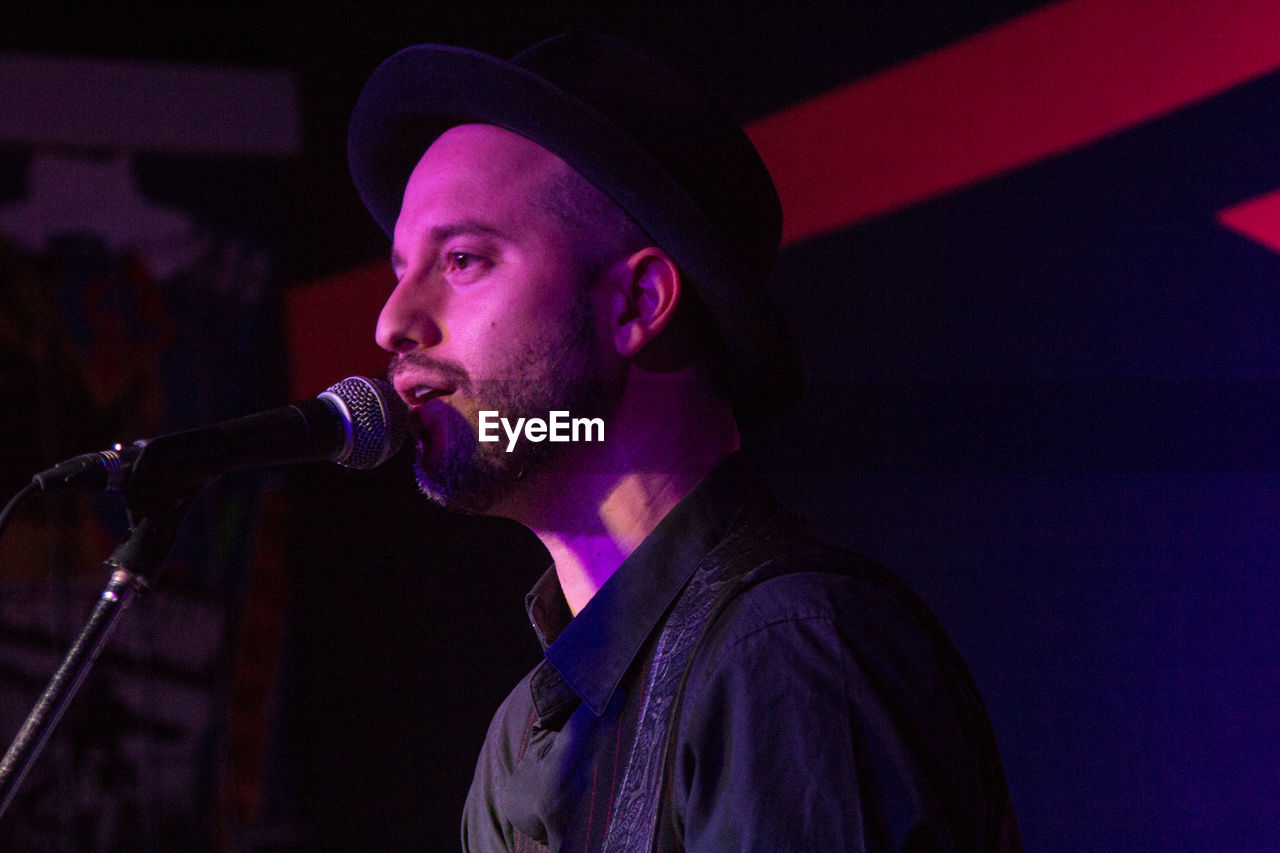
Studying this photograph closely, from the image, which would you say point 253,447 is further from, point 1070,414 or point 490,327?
point 1070,414

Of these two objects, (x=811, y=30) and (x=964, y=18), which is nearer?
(x=964, y=18)

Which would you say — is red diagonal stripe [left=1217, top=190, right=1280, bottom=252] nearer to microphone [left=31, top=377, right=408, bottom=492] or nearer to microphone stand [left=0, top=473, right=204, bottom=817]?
microphone [left=31, top=377, right=408, bottom=492]

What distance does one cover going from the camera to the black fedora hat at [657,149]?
4.45 ft

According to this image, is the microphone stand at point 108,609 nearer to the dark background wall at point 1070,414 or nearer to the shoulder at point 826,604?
the shoulder at point 826,604

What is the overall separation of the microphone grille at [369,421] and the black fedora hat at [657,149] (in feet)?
1.25

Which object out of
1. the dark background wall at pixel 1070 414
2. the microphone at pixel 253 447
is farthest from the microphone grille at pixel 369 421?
the dark background wall at pixel 1070 414

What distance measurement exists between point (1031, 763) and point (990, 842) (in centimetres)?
53

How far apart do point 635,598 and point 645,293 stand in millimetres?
371

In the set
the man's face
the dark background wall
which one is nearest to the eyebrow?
the man's face

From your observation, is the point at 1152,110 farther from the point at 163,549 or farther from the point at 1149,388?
the point at 163,549

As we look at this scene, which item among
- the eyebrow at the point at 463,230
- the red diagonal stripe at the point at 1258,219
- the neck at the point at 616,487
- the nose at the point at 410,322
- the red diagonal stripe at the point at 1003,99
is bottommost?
the neck at the point at 616,487

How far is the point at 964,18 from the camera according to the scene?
1755 millimetres

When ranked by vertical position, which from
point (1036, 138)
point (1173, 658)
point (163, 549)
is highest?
point (1036, 138)

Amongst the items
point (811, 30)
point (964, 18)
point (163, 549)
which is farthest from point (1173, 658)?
point (163, 549)
